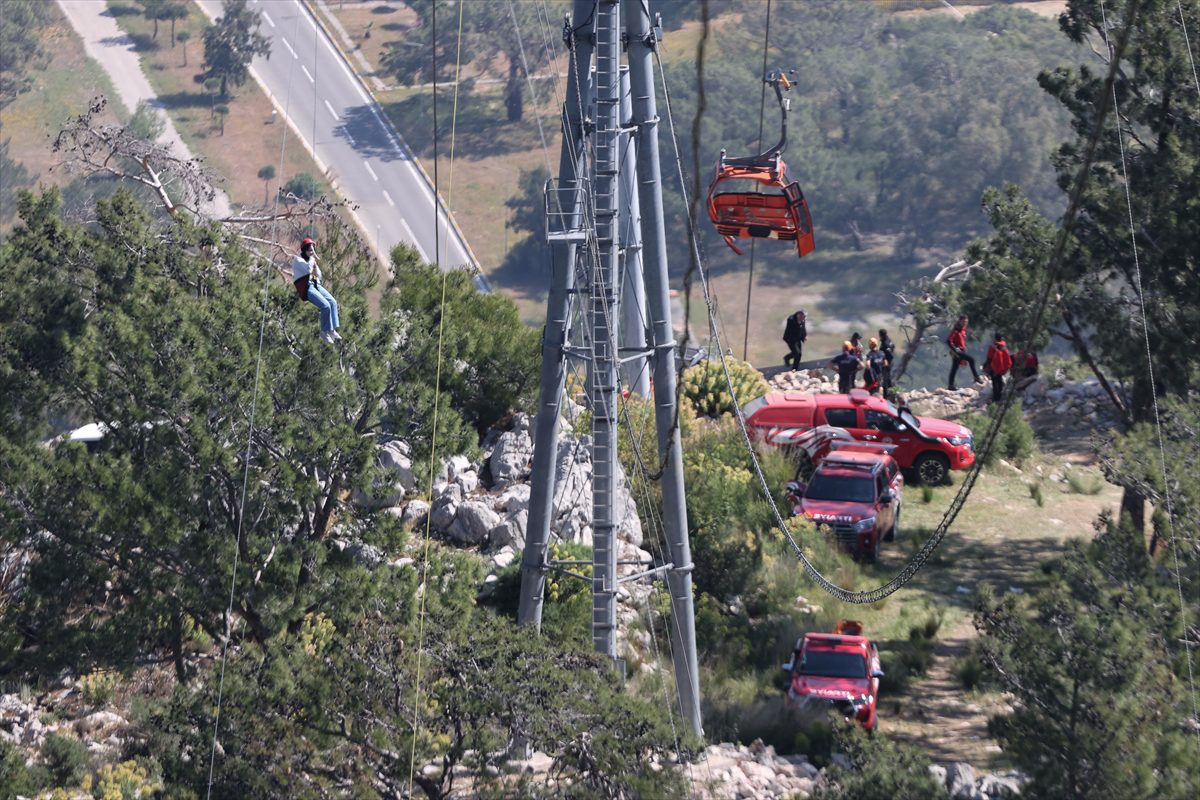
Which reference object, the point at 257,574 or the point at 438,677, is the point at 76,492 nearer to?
the point at 257,574

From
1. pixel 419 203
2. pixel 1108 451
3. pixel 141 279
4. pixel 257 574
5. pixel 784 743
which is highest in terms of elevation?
pixel 141 279

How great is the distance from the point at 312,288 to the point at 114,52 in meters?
90.5

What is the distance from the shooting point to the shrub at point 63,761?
664 inches

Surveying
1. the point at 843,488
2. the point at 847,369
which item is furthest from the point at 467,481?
the point at 847,369

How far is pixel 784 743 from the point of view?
64.1 ft

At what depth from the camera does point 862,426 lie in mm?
28312

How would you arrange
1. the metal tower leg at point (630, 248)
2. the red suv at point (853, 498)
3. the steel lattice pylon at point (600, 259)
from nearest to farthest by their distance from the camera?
the steel lattice pylon at point (600, 259) → the metal tower leg at point (630, 248) → the red suv at point (853, 498)

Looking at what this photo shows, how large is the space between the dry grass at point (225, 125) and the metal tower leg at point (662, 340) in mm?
66463

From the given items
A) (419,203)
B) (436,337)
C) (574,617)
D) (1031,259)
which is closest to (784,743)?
(574,617)

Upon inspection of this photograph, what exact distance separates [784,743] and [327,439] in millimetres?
6755

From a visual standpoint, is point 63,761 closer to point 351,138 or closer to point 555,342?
point 555,342

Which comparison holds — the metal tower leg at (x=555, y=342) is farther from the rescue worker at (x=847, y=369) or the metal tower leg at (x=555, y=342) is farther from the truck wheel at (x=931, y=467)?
the rescue worker at (x=847, y=369)

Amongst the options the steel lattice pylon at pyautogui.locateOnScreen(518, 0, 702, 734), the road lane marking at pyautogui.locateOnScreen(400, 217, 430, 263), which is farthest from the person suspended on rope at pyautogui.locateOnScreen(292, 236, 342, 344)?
the road lane marking at pyautogui.locateOnScreen(400, 217, 430, 263)

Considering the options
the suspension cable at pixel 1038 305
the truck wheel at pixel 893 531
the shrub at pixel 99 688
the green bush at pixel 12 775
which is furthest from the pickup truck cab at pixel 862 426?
the green bush at pixel 12 775
